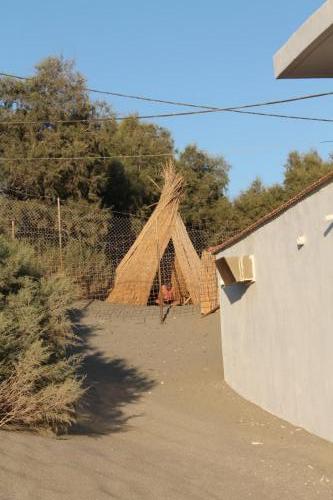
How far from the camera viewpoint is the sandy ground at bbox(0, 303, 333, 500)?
17.6 feet

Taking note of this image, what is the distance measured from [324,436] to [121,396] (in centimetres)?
418

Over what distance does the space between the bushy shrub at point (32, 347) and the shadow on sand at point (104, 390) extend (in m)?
0.62

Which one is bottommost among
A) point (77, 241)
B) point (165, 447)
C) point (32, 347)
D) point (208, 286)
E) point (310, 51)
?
point (165, 447)

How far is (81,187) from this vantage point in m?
23.1

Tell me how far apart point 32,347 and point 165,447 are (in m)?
1.81

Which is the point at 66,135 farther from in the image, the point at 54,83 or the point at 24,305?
the point at 24,305

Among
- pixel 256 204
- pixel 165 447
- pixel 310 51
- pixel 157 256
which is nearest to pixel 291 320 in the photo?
pixel 165 447

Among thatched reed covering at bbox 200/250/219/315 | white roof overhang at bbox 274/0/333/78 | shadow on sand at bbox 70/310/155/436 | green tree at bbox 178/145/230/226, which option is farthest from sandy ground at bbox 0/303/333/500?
green tree at bbox 178/145/230/226

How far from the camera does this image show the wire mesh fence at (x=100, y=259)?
56.1 ft

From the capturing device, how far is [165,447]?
761cm

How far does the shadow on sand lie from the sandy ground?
0.02 meters

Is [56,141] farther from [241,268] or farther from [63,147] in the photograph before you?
[241,268]

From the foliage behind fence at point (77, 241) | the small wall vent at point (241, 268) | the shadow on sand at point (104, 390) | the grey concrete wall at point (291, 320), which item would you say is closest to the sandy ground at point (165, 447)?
the shadow on sand at point (104, 390)

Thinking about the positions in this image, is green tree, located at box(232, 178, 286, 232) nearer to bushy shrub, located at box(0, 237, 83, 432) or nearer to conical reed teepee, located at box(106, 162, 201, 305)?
conical reed teepee, located at box(106, 162, 201, 305)
